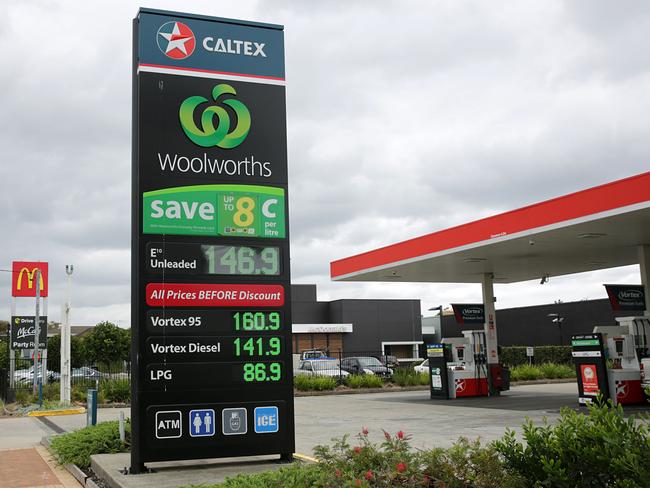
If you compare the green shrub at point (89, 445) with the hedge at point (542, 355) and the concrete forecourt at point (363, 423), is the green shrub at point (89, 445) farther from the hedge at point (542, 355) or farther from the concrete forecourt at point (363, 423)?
the hedge at point (542, 355)

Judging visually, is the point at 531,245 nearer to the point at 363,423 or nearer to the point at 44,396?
the point at 363,423

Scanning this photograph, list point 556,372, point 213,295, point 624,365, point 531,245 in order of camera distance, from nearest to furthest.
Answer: point 213,295 < point 624,365 < point 531,245 < point 556,372

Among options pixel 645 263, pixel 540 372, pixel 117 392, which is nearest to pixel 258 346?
pixel 645 263

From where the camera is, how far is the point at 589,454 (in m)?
4.82

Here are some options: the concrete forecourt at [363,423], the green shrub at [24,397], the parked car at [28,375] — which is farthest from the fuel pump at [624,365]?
the parked car at [28,375]

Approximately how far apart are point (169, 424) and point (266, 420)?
120cm

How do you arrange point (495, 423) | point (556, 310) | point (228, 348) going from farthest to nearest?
point (556, 310)
point (495, 423)
point (228, 348)

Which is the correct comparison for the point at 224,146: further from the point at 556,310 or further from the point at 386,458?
the point at 556,310

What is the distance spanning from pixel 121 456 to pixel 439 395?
1520 cm

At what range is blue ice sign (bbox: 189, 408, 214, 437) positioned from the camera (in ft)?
28.5

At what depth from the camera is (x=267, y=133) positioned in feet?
31.9

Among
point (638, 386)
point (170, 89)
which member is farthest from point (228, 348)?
point (638, 386)

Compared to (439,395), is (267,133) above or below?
above

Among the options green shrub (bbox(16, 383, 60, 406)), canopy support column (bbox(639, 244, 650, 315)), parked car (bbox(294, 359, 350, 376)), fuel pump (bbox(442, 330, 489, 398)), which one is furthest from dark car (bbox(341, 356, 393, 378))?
canopy support column (bbox(639, 244, 650, 315))
